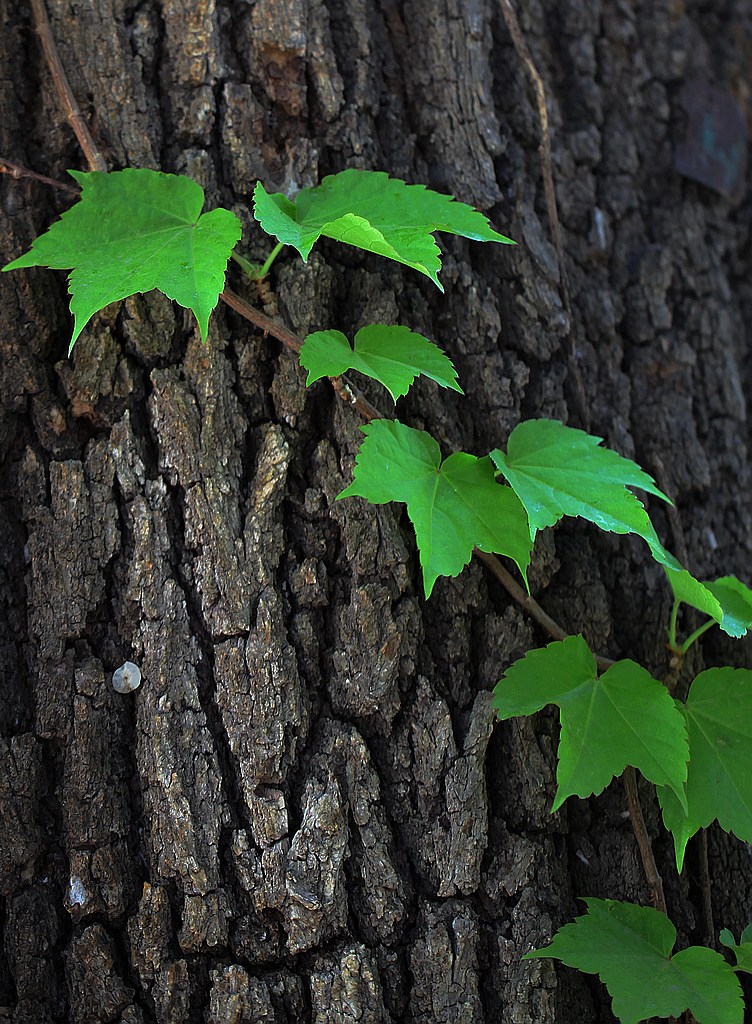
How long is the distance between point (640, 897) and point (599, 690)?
34cm

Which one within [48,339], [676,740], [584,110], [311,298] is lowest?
[676,740]

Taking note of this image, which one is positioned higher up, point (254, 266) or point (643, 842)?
point (254, 266)

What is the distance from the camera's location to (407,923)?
1.27 metres

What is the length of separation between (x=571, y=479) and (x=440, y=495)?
201mm

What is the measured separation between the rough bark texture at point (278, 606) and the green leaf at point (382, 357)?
0.10 meters

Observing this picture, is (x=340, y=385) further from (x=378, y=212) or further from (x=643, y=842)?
(x=643, y=842)

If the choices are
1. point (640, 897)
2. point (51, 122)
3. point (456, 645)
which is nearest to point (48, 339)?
point (51, 122)

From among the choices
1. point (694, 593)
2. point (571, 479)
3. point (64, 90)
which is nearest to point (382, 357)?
point (571, 479)

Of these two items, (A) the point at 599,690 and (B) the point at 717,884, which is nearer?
(A) the point at 599,690

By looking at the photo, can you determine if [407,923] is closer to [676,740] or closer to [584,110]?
[676,740]

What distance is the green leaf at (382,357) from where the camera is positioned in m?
1.26

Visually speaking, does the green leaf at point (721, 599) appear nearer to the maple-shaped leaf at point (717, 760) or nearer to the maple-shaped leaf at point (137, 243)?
the maple-shaped leaf at point (717, 760)

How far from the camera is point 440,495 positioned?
1.24 meters

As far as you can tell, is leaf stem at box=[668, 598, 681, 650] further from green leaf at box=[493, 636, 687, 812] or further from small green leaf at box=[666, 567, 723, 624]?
green leaf at box=[493, 636, 687, 812]
